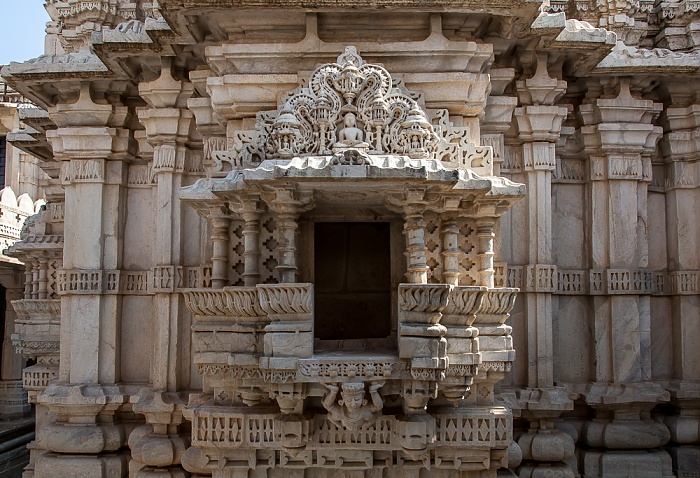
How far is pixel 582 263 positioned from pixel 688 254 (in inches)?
59.5

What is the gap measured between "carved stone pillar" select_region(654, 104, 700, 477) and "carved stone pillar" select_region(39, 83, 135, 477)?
7.15 meters

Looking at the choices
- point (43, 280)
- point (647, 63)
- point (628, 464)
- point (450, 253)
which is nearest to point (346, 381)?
point (450, 253)

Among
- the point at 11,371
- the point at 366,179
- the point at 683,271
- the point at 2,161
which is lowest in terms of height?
the point at 11,371

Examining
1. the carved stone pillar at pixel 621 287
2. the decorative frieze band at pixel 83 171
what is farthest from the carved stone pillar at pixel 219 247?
the carved stone pillar at pixel 621 287

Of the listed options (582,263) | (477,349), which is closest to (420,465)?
(477,349)

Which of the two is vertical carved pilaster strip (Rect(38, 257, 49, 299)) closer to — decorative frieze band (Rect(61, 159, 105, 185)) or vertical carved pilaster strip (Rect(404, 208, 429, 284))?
decorative frieze band (Rect(61, 159, 105, 185))

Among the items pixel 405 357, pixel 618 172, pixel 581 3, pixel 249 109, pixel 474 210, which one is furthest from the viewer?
pixel 581 3

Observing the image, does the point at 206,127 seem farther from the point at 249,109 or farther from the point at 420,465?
the point at 420,465

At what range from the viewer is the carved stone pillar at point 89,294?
7879mm

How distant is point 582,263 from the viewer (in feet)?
27.1

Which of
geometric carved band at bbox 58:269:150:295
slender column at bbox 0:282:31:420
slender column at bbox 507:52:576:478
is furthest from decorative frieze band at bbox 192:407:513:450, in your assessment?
slender column at bbox 0:282:31:420

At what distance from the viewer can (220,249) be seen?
6.69m

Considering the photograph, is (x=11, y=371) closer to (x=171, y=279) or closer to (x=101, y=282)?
(x=101, y=282)

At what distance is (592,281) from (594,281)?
0.08 ft
